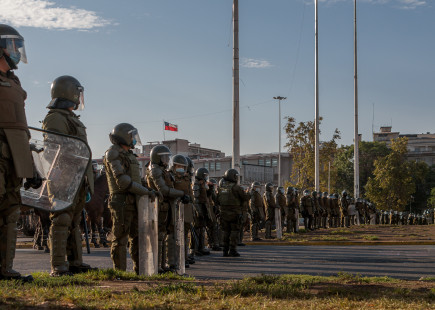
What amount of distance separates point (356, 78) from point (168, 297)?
1596 inches

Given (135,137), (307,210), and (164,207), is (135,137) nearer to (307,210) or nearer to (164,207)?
(164,207)

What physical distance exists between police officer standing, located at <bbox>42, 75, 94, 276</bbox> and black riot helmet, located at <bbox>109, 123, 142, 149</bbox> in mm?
658

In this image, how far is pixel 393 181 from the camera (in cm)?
6231

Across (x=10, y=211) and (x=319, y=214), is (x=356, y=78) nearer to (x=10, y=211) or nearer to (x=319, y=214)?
(x=319, y=214)

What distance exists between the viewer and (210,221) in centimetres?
1584

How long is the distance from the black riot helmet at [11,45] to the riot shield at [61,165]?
1037 mm

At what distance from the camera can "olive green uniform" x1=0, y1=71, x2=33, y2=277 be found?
634 centimetres

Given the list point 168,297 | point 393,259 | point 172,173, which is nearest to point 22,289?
point 168,297

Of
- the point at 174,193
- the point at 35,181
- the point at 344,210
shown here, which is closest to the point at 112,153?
the point at 174,193

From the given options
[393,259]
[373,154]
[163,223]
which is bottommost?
[393,259]

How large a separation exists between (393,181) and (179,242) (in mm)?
55588

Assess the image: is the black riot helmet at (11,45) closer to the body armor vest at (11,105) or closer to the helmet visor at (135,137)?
the body armor vest at (11,105)

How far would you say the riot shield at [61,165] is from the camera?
735 cm

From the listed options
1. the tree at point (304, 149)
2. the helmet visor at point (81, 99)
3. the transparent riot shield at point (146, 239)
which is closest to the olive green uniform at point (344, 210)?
the tree at point (304, 149)
